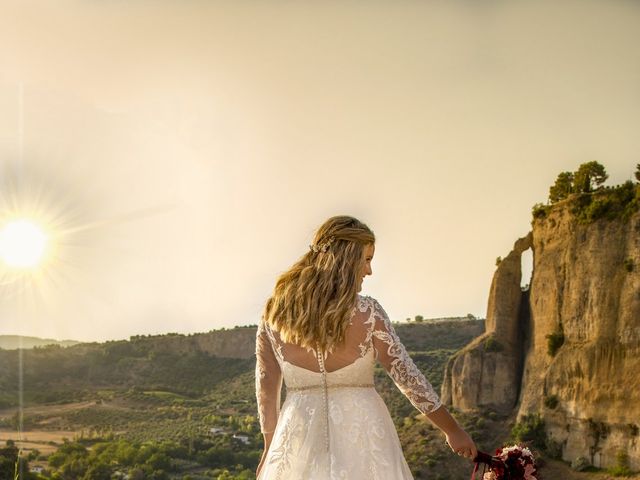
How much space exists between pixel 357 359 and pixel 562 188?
38704mm

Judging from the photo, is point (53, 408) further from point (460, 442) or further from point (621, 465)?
point (460, 442)

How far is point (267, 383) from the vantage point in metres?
4.54

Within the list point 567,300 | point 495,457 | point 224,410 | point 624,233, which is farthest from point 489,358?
point 495,457

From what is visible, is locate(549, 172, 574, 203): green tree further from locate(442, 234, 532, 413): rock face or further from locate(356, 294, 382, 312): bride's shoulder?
locate(356, 294, 382, 312): bride's shoulder

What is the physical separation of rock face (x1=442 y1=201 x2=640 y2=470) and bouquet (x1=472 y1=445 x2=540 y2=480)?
1197 inches

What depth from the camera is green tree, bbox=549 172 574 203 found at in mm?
41094

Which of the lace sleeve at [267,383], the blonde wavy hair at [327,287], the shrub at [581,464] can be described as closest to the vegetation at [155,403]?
→ the shrub at [581,464]

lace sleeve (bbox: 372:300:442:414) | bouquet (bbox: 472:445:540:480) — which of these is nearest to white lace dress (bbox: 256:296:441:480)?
lace sleeve (bbox: 372:300:442:414)

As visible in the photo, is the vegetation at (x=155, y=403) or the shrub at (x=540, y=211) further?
the vegetation at (x=155, y=403)

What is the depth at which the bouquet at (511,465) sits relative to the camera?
4566 mm

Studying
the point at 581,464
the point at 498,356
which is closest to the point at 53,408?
the point at 498,356

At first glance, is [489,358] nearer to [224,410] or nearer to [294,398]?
[224,410]

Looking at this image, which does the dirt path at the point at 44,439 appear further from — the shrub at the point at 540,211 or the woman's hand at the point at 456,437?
the woman's hand at the point at 456,437

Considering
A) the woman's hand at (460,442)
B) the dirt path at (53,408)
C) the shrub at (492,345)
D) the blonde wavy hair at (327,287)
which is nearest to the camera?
the blonde wavy hair at (327,287)
